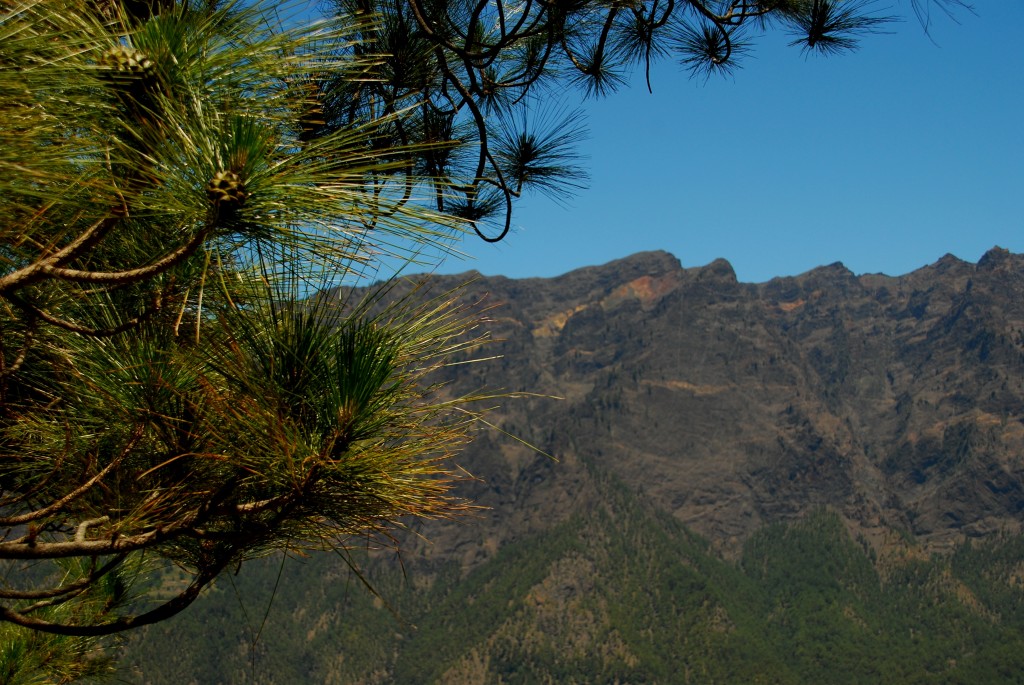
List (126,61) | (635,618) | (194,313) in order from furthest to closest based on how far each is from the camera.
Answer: (635,618)
(194,313)
(126,61)

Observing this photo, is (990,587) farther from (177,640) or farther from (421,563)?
(177,640)

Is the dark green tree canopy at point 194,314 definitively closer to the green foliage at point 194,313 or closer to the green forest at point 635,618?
the green foliage at point 194,313

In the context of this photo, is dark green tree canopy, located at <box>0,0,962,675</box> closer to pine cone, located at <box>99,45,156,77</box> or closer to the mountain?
pine cone, located at <box>99,45,156,77</box>

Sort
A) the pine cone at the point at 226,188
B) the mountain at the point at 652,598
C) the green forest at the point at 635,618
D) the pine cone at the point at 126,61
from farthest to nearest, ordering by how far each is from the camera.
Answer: the mountain at the point at 652,598 < the green forest at the point at 635,618 < the pine cone at the point at 126,61 < the pine cone at the point at 226,188

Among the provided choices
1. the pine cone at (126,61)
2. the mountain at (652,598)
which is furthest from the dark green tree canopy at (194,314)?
the mountain at (652,598)

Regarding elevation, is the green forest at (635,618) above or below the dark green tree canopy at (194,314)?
below

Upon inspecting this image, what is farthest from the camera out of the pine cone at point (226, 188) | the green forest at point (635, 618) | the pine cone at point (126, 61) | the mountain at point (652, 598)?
the mountain at point (652, 598)

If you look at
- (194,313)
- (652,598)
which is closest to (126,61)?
(194,313)

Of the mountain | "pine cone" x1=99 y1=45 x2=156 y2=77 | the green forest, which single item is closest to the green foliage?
"pine cone" x1=99 y1=45 x2=156 y2=77

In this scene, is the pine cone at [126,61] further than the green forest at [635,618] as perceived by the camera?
No

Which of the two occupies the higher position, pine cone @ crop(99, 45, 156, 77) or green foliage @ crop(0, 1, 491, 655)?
pine cone @ crop(99, 45, 156, 77)

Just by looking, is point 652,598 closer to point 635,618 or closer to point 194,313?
point 635,618

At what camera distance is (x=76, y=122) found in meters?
1.92

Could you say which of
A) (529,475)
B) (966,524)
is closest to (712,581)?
(529,475)
